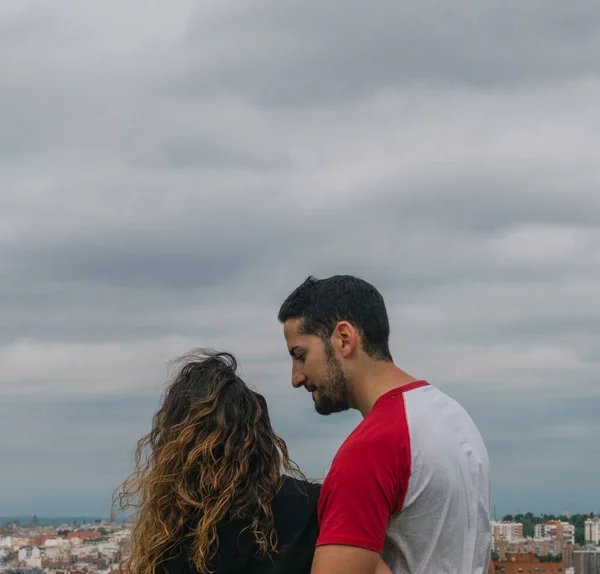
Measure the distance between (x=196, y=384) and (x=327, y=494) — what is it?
0.68 metres

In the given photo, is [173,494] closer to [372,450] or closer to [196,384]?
[196,384]

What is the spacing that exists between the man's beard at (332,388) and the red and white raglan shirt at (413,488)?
0.12 metres

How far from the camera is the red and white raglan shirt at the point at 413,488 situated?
3059 millimetres

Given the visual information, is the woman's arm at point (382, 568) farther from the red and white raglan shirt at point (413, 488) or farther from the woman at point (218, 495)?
the woman at point (218, 495)

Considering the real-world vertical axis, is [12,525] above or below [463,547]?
above

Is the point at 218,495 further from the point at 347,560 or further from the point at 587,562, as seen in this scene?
the point at 587,562

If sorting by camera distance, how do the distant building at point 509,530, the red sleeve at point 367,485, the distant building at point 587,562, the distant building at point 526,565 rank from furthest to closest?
the distant building at point 509,530, the distant building at point 587,562, the distant building at point 526,565, the red sleeve at point 367,485

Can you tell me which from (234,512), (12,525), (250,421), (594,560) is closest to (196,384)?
(250,421)

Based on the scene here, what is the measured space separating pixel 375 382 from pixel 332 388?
129 mm

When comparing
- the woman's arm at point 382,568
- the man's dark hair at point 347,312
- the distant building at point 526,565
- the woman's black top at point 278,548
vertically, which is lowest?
the woman's arm at point 382,568

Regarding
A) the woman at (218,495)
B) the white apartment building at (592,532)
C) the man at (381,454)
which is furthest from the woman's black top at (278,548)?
the white apartment building at (592,532)

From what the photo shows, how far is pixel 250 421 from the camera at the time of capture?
11.7 feet

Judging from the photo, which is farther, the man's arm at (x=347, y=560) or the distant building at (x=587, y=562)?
the distant building at (x=587, y=562)

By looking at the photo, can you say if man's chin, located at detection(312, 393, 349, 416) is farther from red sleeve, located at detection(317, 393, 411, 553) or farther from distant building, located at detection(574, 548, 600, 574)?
distant building, located at detection(574, 548, 600, 574)
